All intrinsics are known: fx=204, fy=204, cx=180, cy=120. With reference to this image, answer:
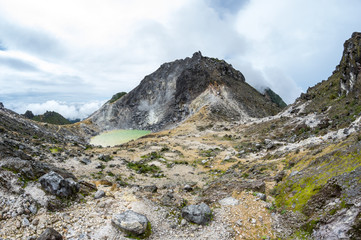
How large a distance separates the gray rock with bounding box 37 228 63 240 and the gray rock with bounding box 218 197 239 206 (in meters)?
7.96

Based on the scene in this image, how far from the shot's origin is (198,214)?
10195mm

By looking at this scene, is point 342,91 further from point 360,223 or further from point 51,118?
point 51,118

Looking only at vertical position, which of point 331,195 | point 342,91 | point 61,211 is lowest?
point 61,211

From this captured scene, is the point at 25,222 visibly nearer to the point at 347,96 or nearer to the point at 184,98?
the point at 347,96

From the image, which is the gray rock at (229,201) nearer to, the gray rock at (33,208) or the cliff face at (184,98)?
the gray rock at (33,208)

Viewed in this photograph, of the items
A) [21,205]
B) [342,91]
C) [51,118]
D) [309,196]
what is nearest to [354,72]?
[342,91]

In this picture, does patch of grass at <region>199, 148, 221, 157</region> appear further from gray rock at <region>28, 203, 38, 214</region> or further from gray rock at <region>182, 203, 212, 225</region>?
gray rock at <region>28, 203, 38, 214</region>

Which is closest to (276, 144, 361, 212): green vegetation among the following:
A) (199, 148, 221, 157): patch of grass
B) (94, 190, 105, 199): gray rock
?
(94, 190, 105, 199): gray rock

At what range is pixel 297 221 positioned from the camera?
8.80 metres

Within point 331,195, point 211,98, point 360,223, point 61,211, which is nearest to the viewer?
point 360,223

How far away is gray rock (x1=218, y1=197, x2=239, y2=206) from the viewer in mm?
11345

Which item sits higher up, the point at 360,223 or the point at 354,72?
the point at 354,72

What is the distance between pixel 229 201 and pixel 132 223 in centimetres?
560

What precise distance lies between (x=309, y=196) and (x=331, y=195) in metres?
1.15
